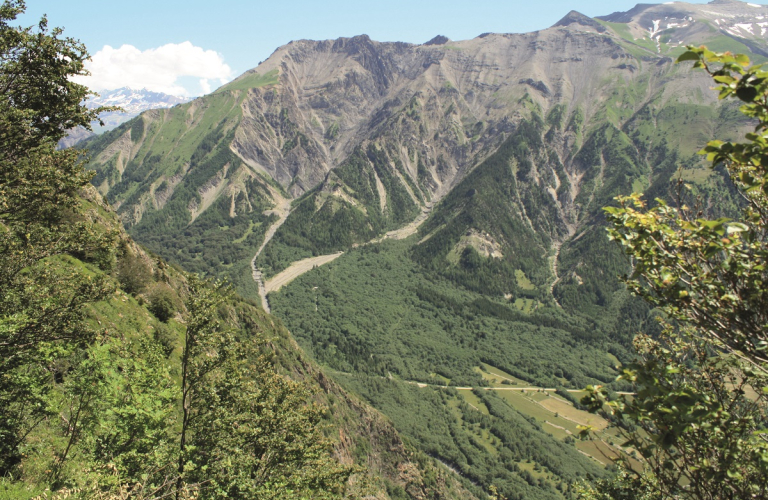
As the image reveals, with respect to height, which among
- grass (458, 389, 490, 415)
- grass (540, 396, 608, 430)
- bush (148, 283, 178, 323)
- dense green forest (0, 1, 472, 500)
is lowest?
grass (540, 396, 608, 430)

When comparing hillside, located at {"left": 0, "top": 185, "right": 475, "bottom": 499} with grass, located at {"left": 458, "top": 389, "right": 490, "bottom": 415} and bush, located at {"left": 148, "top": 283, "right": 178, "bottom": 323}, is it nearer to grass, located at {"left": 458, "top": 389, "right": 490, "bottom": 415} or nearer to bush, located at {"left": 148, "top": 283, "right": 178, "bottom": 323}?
bush, located at {"left": 148, "top": 283, "right": 178, "bottom": 323}

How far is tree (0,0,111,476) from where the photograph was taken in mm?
14352

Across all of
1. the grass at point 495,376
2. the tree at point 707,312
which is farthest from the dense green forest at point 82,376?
the grass at point 495,376

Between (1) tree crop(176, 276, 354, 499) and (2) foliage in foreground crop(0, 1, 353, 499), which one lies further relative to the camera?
(1) tree crop(176, 276, 354, 499)

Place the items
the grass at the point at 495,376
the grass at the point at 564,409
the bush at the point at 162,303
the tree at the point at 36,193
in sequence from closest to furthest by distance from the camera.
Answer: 1. the tree at the point at 36,193
2. the bush at the point at 162,303
3. the grass at the point at 564,409
4. the grass at the point at 495,376

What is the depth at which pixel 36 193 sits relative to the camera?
1488cm

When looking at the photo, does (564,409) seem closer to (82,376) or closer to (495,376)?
(495,376)

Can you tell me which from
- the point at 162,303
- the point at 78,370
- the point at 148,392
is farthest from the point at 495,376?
the point at 78,370

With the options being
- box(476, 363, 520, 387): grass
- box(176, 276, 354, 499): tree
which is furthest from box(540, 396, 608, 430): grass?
box(176, 276, 354, 499): tree

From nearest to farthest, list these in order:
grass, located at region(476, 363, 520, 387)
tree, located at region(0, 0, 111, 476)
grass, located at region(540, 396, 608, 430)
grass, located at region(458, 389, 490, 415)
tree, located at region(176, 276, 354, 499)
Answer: tree, located at region(0, 0, 111, 476)
tree, located at region(176, 276, 354, 499)
grass, located at region(458, 389, 490, 415)
grass, located at region(540, 396, 608, 430)
grass, located at region(476, 363, 520, 387)

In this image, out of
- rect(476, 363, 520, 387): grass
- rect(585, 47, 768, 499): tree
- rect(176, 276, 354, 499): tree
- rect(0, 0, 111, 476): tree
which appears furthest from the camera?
rect(476, 363, 520, 387): grass

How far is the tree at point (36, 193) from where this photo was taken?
1435cm

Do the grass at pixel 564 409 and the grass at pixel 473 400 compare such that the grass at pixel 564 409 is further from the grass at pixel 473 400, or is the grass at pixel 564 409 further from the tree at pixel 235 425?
the tree at pixel 235 425

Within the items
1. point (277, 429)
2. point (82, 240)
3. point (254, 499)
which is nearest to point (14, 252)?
point (82, 240)
